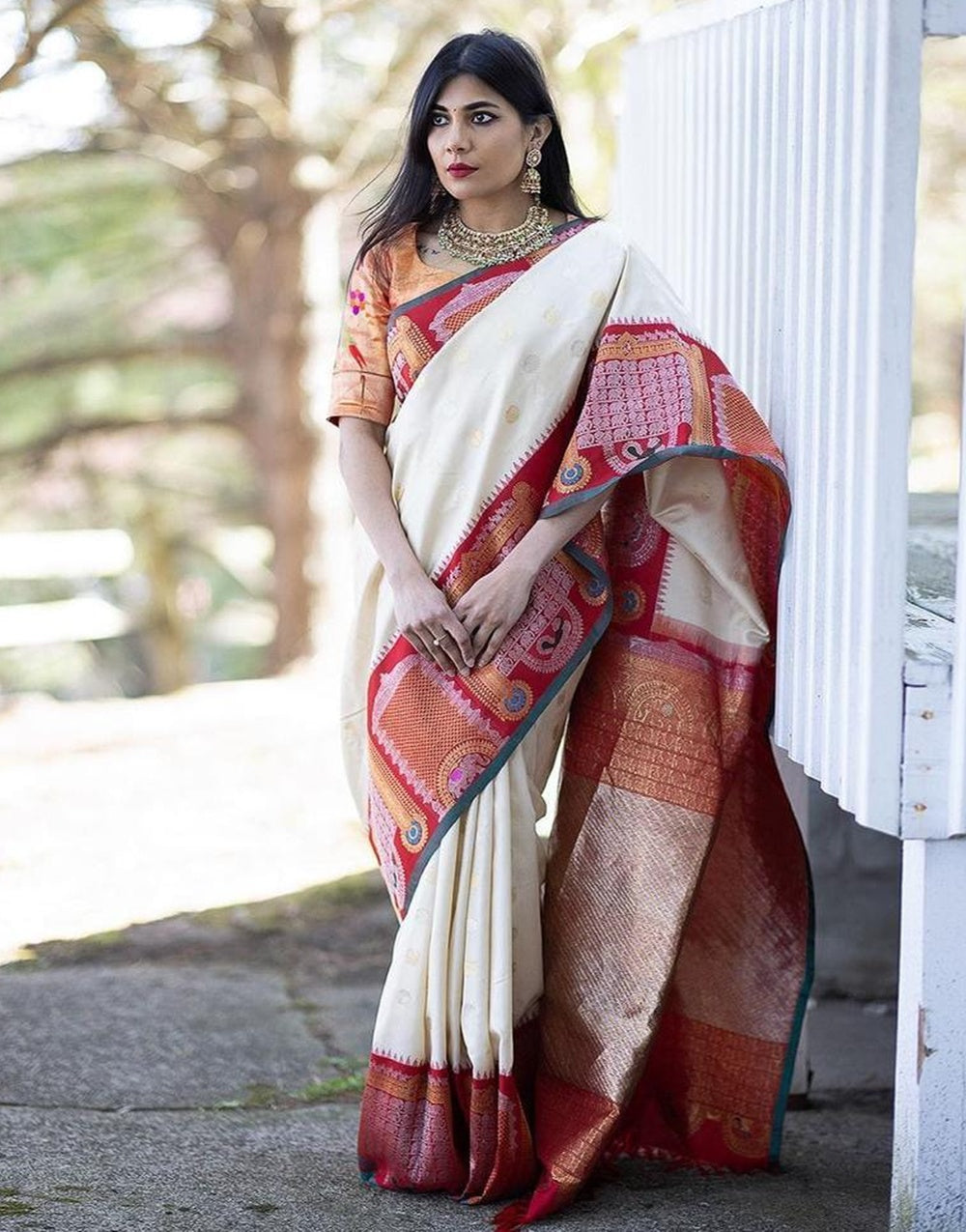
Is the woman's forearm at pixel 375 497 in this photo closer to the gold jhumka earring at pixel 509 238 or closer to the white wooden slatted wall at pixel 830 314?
the gold jhumka earring at pixel 509 238

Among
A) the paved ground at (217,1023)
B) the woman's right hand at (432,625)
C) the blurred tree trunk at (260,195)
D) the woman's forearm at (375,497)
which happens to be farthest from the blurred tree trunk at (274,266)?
the woman's right hand at (432,625)

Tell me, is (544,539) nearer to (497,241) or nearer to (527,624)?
(527,624)

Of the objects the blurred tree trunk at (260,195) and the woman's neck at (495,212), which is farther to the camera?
the blurred tree trunk at (260,195)

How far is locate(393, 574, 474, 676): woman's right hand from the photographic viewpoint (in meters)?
2.28

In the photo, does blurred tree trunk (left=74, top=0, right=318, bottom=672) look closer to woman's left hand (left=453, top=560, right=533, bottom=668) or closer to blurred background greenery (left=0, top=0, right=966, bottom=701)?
blurred background greenery (left=0, top=0, right=966, bottom=701)

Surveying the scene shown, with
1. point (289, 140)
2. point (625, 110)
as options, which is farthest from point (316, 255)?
point (625, 110)

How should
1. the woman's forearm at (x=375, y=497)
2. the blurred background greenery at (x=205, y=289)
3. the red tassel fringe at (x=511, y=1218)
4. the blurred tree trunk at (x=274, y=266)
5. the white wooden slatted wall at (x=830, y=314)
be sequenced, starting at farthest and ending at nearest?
the blurred tree trunk at (x=274, y=266) < the blurred background greenery at (x=205, y=289) < the woman's forearm at (x=375, y=497) < the red tassel fringe at (x=511, y=1218) < the white wooden slatted wall at (x=830, y=314)

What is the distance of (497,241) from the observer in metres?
2.39

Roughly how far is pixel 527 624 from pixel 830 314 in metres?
0.60

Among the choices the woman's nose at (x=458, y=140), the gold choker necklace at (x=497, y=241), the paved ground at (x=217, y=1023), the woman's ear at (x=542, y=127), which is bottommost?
the paved ground at (x=217, y=1023)

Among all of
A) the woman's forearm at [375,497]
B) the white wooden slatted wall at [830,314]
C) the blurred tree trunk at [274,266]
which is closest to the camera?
the white wooden slatted wall at [830,314]

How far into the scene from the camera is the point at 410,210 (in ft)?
7.97

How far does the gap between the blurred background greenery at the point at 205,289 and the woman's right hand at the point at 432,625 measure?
0.78 meters

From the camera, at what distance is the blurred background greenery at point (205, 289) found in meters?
6.26
